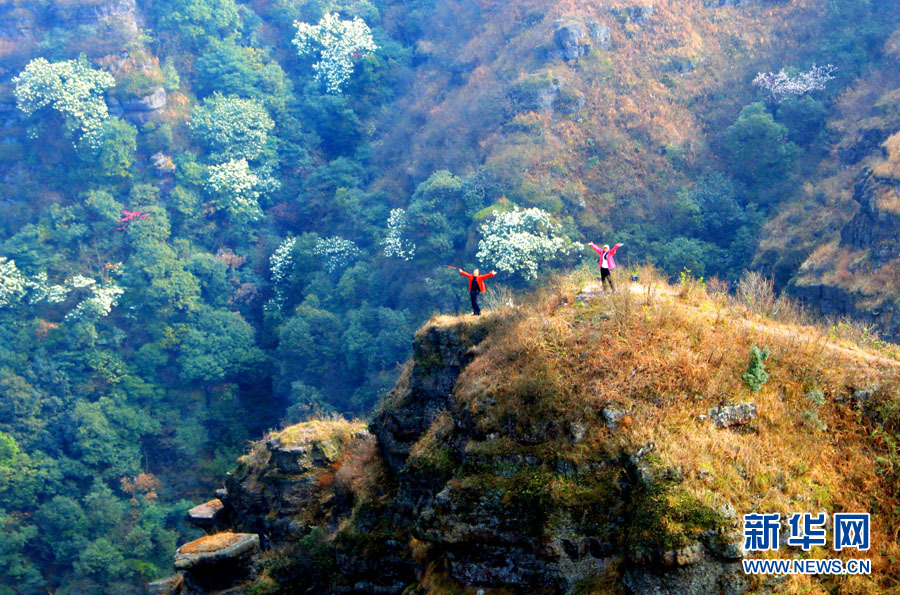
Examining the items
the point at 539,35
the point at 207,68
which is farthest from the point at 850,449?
the point at 207,68

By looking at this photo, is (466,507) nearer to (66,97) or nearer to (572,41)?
(572,41)

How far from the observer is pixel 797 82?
110ft

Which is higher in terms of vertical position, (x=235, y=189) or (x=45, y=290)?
(x=235, y=189)

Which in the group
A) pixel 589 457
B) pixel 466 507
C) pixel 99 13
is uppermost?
pixel 99 13

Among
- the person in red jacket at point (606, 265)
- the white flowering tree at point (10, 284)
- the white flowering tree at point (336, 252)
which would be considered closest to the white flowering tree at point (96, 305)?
the white flowering tree at point (10, 284)

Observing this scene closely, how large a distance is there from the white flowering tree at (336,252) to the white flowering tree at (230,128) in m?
9.05

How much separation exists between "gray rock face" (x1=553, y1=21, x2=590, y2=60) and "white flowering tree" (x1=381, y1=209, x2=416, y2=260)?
41.4 ft

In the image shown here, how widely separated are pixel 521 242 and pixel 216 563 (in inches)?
701

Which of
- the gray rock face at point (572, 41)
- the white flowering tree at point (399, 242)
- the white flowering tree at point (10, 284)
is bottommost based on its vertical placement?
the white flowering tree at point (10, 284)

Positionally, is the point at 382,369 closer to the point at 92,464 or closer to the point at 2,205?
the point at 92,464

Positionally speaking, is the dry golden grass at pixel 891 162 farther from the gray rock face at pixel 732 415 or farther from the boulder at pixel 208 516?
the boulder at pixel 208 516

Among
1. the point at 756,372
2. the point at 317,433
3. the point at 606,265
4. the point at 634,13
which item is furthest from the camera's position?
the point at 634,13

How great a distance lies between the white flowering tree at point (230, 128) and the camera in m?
42.5

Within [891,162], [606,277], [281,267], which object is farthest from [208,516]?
[891,162]
